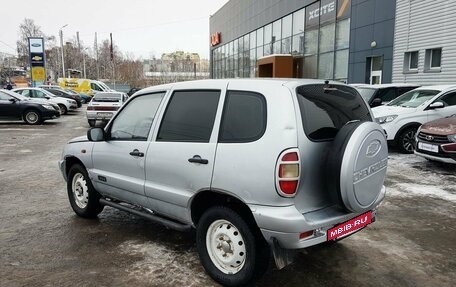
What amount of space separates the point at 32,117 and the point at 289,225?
1822 cm

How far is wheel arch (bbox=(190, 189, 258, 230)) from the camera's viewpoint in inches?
136

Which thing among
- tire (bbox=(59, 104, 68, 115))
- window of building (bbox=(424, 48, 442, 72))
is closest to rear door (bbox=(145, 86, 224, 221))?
window of building (bbox=(424, 48, 442, 72))

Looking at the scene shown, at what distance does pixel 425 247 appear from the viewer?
4.54 meters

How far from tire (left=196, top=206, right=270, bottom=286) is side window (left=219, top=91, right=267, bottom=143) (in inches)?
24.8

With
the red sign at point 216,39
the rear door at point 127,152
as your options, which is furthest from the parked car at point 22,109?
the red sign at point 216,39

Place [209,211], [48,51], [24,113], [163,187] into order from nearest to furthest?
[209,211]
[163,187]
[24,113]
[48,51]

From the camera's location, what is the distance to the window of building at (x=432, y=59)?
54.2 ft

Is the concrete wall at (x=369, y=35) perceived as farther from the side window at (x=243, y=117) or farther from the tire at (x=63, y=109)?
the side window at (x=243, y=117)

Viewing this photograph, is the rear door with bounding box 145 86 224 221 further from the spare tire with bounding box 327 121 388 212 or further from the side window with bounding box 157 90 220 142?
the spare tire with bounding box 327 121 388 212

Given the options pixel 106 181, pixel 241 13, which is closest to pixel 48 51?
pixel 241 13

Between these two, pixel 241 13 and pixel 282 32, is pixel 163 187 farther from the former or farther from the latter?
pixel 241 13

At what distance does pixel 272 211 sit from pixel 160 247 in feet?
5.78

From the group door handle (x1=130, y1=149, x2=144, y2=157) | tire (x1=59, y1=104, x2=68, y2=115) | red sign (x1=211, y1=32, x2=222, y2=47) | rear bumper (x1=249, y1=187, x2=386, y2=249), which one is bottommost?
tire (x1=59, y1=104, x2=68, y2=115)

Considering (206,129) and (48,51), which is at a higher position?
(48,51)
